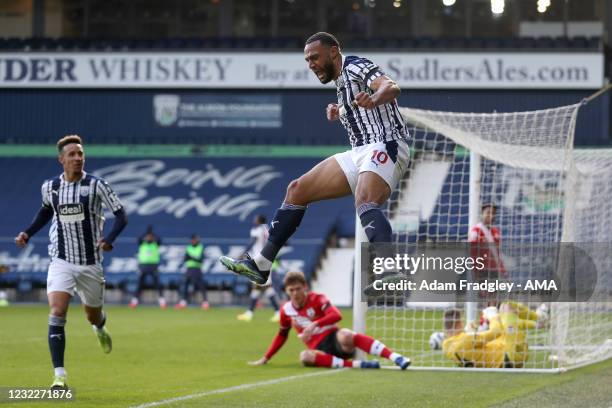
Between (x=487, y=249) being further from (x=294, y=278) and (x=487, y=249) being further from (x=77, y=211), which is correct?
(x=77, y=211)

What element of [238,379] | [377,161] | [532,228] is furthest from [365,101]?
[532,228]

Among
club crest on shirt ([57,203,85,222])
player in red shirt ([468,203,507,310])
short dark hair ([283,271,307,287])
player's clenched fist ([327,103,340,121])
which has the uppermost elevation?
player's clenched fist ([327,103,340,121])

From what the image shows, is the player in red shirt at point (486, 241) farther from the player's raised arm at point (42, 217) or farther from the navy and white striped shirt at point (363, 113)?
the navy and white striped shirt at point (363, 113)

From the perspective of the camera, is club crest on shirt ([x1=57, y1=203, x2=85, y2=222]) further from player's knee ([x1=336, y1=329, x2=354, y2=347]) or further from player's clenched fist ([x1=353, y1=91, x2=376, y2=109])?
player's clenched fist ([x1=353, y1=91, x2=376, y2=109])

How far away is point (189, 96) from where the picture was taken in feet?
104

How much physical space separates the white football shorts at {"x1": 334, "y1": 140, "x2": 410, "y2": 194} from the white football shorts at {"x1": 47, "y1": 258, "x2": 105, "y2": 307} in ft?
11.2

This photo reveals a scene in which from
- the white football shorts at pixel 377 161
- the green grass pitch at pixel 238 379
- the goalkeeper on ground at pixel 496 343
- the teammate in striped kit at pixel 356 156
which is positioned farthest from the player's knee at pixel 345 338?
the white football shorts at pixel 377 161

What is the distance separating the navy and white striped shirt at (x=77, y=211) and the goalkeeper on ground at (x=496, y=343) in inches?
168

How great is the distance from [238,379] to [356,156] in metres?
4.03

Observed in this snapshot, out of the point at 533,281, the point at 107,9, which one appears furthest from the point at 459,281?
the point at 107,9

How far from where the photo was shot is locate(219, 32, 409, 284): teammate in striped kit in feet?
23.4

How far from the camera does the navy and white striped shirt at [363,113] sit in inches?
282

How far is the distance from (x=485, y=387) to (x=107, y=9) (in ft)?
81.8

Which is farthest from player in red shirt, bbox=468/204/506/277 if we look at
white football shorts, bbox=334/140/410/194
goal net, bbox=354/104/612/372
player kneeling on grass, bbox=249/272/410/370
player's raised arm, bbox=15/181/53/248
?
white football shorts, bbox=334/140/410/194
